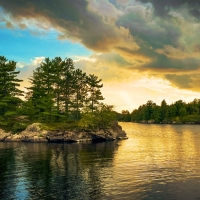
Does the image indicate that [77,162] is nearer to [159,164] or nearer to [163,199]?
[159,164]

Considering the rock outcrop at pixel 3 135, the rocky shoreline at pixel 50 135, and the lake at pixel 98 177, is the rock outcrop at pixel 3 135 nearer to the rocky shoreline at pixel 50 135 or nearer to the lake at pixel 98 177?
the rocky shoreline at pixel 50 135

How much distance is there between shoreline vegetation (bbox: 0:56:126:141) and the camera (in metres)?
76.3

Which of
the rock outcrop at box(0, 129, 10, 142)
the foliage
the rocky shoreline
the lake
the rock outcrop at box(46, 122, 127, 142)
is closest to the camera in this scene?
the lake

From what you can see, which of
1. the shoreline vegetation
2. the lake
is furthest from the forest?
the lake

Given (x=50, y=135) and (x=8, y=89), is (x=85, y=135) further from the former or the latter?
(x=8, y=89)

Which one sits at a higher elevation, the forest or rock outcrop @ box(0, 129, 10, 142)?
the forest

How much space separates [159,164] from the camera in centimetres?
4047

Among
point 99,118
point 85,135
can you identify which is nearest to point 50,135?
point 85,135

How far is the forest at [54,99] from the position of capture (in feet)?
261

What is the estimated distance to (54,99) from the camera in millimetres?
90812

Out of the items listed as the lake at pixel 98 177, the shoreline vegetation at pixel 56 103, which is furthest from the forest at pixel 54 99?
the lake at pixel 98 177

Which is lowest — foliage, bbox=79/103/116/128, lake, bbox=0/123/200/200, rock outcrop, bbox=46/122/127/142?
lake, bbox=0/123/200/200

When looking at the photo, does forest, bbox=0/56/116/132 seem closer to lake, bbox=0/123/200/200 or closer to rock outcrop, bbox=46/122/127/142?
rock outcrop, bbox=46/122/127/142

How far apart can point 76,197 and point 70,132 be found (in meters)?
50.8
